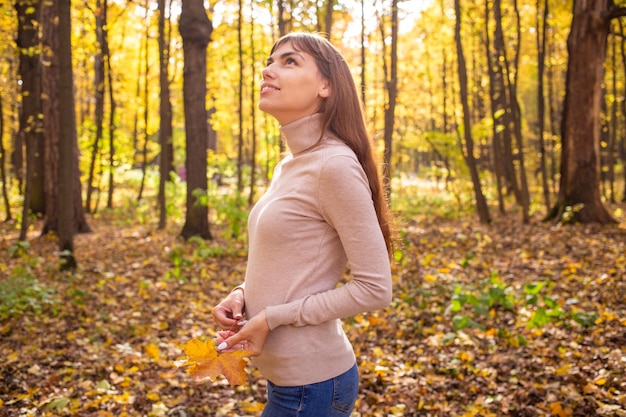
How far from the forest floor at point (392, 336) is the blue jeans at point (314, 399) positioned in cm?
249

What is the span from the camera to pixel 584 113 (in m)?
10.6

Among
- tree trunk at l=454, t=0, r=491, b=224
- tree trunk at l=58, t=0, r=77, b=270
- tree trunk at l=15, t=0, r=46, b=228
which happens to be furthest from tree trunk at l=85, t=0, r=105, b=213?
tree trunk at l=454, t=0, r=491, b=224

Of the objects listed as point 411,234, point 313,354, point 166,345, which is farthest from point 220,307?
point 411,234

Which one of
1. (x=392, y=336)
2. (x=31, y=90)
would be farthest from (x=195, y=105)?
(x=392, y=336)

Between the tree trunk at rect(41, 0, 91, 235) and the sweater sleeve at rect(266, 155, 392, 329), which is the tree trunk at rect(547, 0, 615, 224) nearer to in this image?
the sweater sleeve at rect(266, 155, 392, 329)

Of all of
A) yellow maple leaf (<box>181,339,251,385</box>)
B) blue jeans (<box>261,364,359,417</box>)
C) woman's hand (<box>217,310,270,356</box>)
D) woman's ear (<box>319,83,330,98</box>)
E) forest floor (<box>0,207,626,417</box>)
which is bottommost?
forest floor (<box>0,207,626,417</box>)

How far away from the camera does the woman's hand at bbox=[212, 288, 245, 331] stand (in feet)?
6.32

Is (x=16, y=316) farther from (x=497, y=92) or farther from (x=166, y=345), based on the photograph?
(x=497, y=92)

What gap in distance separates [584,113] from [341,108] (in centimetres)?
1014

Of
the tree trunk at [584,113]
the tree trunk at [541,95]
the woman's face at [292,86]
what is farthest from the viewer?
the tree trunk at [541,95]

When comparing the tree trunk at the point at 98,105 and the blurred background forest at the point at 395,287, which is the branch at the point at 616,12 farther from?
the tree trunk at the point at 98,105

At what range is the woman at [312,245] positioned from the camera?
173 centimetres

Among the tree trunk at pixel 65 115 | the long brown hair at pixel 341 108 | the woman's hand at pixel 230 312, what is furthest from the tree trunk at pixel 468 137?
the woman's hand at pixel 230 312

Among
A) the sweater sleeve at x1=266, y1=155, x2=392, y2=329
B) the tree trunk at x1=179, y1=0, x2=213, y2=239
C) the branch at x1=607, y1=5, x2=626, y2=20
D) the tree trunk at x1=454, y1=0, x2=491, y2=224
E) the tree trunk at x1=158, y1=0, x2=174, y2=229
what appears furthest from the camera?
the tree trunk at x1=158, y1=0, x2=174, y2=229
